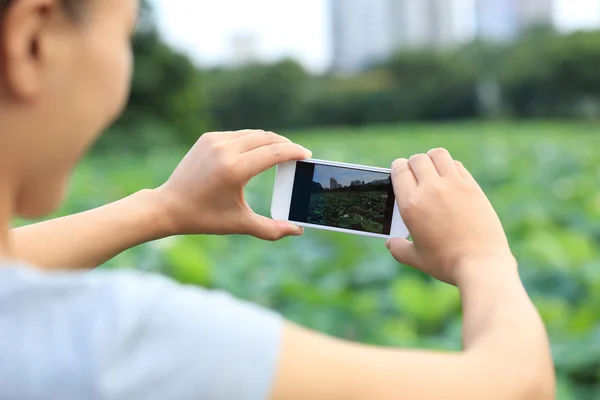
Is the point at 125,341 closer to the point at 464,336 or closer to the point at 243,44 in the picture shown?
the point at 464,336

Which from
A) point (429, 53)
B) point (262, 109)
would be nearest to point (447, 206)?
point (262, 109)

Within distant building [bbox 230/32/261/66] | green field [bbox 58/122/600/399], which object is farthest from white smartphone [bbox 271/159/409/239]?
distant building [bbox 230/32/261/66]

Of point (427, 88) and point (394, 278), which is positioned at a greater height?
point (394, 278)

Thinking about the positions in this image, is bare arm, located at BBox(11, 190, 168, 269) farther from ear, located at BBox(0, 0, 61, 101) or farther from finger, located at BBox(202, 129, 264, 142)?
ear, located at BBox(0, 0, 61, 101)

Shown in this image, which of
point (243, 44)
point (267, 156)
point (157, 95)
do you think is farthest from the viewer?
point (243, 44)

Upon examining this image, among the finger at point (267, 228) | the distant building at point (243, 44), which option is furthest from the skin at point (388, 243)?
the distant building at point (243, 44)

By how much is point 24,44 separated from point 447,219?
0.39 m

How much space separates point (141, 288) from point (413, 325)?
1.68 meters

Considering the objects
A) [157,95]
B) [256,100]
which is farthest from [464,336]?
[256,100]

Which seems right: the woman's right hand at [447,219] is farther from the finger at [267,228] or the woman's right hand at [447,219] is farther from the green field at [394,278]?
the green field at [394,278]

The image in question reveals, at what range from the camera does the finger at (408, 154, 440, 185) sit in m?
0.76

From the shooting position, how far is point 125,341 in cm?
51

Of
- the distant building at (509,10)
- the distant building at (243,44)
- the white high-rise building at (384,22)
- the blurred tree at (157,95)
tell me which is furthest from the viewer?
the distant building at (509,10)

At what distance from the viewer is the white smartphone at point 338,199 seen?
2.93 feet
